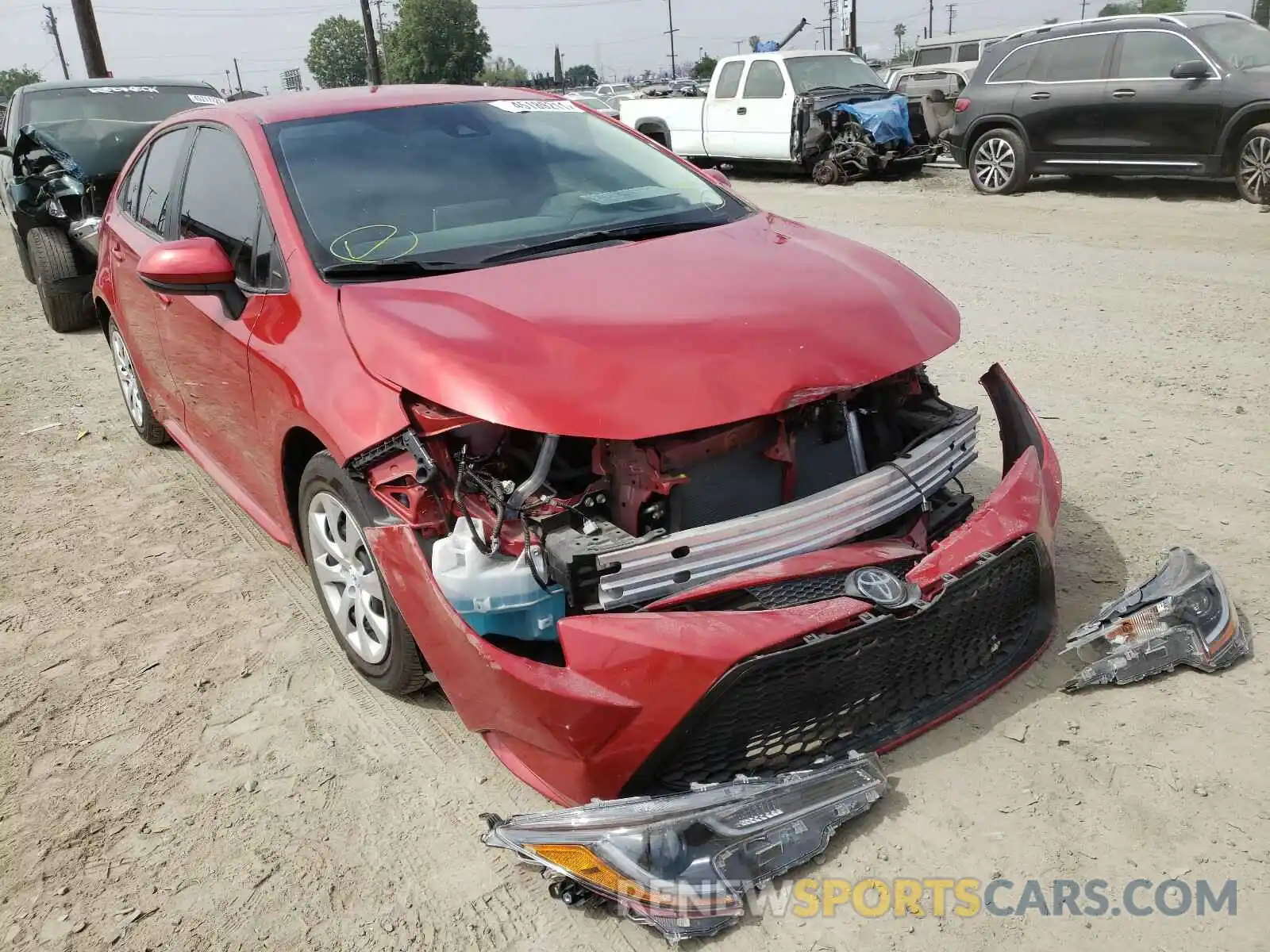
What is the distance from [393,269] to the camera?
9.59 ft

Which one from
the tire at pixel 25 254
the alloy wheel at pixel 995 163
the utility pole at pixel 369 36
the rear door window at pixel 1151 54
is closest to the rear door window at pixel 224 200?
the tire at pixel 25 254

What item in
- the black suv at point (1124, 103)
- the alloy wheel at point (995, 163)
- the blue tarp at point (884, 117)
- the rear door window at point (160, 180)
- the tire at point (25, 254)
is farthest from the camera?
the blue tarp at point (884, 117)

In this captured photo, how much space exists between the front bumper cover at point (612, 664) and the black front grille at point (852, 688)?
2 cm

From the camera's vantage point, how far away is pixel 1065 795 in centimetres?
238

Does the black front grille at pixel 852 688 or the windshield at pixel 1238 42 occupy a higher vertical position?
the windshield at pixel 1238 42

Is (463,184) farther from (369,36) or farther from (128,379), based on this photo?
(369,36)

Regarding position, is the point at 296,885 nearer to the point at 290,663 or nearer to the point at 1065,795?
the point at 290,663

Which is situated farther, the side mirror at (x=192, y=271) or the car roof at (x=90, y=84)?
the car roof at (x=90, y=84)

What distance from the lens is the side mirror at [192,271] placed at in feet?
10.00

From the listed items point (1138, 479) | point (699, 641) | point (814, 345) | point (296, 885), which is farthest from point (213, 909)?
point (1138, 479)

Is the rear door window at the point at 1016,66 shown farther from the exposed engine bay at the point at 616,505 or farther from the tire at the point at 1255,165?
the exposed engine bay at the point at 616,505

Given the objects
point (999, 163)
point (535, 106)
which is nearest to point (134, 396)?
point (535, 106)

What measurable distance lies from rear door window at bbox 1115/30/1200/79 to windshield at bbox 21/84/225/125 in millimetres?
9063

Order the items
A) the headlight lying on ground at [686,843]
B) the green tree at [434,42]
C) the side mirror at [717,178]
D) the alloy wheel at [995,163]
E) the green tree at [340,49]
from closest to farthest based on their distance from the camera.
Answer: the headlight lying on ground at [686,843]
the side mirror at [717,178]
the alloy wheel at [995,163]
the green tree at [434,42]
the green tree at [340,49]
